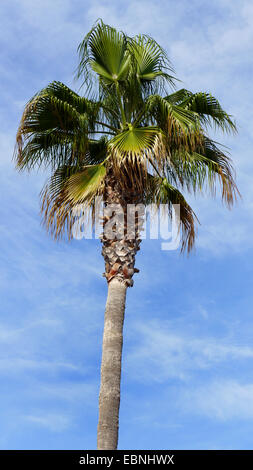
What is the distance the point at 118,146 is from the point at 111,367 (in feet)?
15.2

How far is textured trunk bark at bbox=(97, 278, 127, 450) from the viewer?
11055 millimetres

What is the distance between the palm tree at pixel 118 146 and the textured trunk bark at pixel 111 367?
21mm

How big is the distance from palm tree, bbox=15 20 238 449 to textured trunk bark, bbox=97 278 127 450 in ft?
0.07

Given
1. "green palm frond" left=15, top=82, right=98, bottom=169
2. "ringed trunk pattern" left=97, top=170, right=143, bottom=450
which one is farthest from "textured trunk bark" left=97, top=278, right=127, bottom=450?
"green palm frond" left=15, top=82, right=98, bottom=169

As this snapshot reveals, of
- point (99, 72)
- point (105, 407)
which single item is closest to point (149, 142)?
point (99, 72)

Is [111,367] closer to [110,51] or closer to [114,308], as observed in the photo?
[114,308]

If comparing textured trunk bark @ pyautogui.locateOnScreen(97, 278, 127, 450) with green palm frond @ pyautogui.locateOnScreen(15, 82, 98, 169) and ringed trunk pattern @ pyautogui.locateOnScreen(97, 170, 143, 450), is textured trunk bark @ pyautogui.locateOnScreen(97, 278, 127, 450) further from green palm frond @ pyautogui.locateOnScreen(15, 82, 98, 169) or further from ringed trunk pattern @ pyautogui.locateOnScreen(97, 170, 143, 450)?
green palm frond @ pyautogui.locateOnScreen(15, 82, 98, 169)

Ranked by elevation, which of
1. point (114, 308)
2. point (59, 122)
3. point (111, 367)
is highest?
point (59, 122)

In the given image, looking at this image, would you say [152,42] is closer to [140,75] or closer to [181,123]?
[140,75]

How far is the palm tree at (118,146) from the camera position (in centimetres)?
1250

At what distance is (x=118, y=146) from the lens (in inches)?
496

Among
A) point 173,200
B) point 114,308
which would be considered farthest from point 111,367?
point 173,200

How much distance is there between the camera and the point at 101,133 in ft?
46.5
